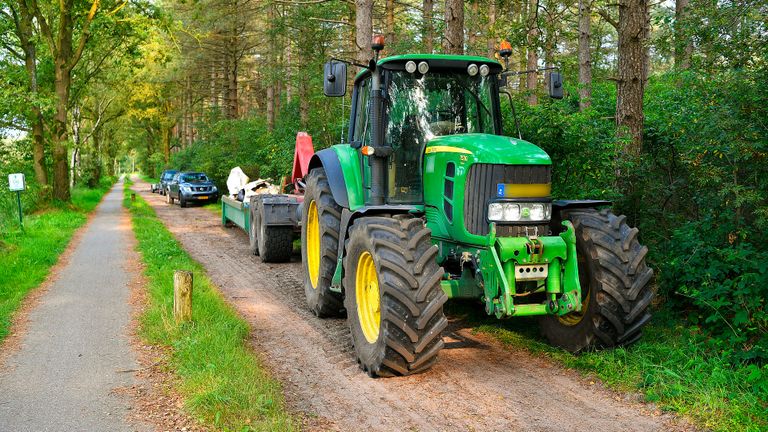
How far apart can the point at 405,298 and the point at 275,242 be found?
6.68m

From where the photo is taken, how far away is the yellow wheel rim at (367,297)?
5625 millimetres

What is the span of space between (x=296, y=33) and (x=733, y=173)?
60.3ft

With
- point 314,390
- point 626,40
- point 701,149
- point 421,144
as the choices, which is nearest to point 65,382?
point 314,390

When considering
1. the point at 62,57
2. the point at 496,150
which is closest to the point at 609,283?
the point at 496,150

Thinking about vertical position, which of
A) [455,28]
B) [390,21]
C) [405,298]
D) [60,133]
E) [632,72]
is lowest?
[405,298]

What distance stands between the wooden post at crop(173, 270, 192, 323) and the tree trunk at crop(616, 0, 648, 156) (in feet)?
18.8

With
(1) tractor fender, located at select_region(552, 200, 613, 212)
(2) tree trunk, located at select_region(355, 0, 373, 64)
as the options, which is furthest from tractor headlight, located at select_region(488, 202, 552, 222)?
(2) tree trunk, located at select_region(355, 0, 373, 64)

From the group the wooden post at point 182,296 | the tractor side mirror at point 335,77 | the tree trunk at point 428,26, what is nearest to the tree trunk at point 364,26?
the tree trunk at point 428,26

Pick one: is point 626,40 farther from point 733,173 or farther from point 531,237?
point 531,237

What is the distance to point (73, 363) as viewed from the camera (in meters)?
5.96

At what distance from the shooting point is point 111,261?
11.9 metres

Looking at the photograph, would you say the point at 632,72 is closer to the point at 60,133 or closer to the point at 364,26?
the point at 364,26

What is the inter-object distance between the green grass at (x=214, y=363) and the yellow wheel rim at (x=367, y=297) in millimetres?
977

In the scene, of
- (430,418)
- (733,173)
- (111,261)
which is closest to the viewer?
(430,418)
